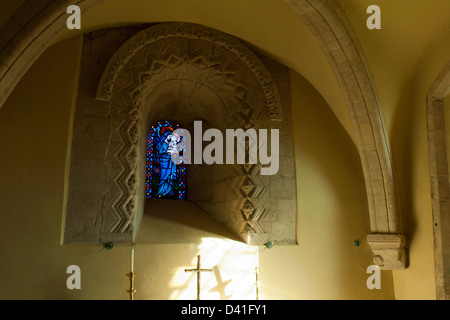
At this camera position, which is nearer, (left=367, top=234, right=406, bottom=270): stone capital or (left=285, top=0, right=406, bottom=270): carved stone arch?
(left=285, top=0, right=406, bottom=270): carved stone arch

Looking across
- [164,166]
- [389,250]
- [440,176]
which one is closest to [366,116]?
[440,176]

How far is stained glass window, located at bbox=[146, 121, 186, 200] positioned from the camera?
5352 millimetres

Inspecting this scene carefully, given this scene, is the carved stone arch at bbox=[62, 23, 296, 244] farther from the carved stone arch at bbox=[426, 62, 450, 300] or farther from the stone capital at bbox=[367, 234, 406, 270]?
the carved stone arch at bbox=[426, 62, 450, 300]

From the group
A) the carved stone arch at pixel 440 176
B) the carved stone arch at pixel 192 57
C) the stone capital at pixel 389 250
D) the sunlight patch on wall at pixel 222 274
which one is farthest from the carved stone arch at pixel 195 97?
the carved stone arch at pixel 440 176

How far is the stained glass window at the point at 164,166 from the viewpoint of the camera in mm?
5352

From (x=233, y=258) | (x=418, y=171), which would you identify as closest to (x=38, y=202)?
(x=233, y=258)

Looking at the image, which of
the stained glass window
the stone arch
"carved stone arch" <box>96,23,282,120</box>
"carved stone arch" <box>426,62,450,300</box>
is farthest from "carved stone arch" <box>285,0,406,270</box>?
the stained glass window

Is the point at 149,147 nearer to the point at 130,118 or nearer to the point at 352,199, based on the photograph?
the point at 130,118

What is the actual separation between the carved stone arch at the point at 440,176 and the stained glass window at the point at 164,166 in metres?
2.98

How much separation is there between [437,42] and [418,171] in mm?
1259

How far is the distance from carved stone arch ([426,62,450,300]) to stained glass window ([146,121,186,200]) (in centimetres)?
298

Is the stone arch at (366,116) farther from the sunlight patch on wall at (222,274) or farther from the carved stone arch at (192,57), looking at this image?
the sunlight patch on wall at (222,274)

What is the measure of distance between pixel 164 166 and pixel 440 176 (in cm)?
318
